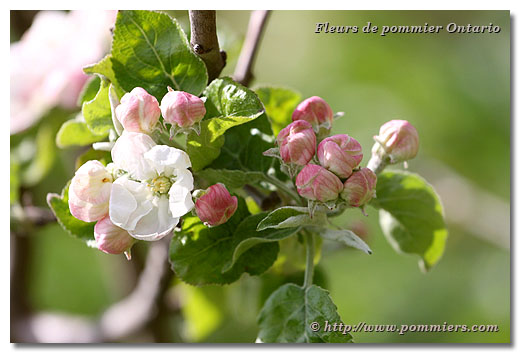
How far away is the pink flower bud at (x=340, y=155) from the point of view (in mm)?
754

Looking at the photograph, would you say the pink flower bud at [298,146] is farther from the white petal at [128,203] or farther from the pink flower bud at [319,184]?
the white petal at [128,203]

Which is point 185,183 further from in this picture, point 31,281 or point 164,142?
point 31,281

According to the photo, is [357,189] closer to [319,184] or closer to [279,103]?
[319,184]

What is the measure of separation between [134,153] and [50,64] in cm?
65

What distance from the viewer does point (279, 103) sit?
98 centimetres

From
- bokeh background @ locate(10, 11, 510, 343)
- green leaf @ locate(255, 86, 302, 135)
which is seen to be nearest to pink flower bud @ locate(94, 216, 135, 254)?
green leaf @ locate(255, 86, 302, 135)

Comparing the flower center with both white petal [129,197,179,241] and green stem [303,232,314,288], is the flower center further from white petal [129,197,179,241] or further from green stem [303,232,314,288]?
green stem [303,232,314,288]

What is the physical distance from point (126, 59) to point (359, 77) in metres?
1.60

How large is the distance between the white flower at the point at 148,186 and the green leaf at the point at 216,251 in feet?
0.25

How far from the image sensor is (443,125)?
7.28 ft

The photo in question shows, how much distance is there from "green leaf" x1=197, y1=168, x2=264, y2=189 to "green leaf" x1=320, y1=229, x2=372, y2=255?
118mm

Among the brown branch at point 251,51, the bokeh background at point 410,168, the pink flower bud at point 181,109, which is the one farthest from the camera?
the bokeh background at point 410,168

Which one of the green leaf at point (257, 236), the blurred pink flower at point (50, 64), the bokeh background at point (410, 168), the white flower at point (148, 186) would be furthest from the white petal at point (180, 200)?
the bokeh background at point (410, 168)
